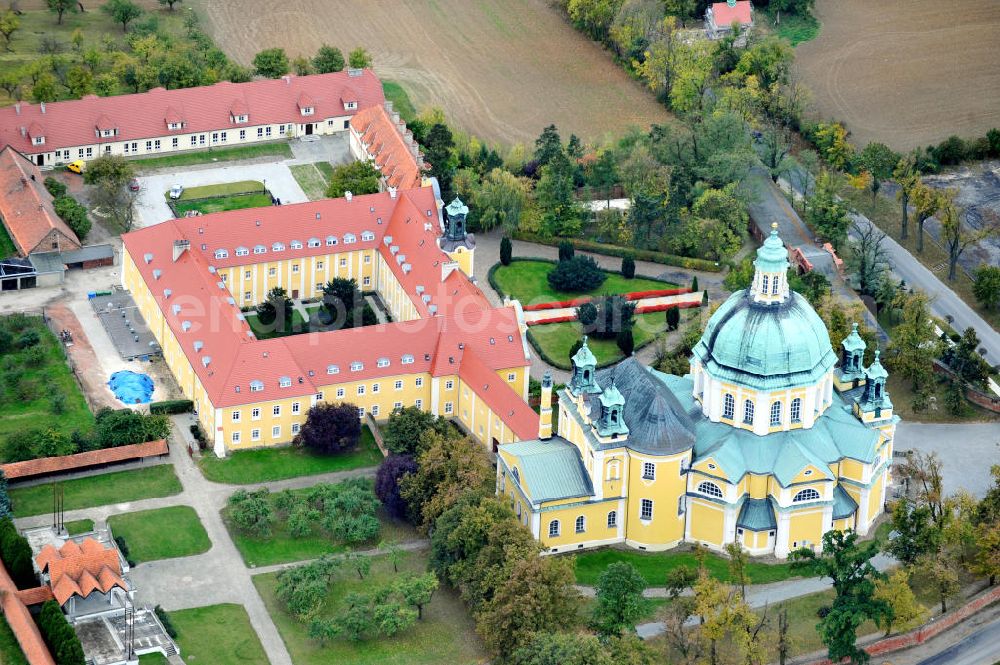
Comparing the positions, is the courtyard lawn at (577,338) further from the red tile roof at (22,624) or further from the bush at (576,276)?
the red tile roof at (22,624)

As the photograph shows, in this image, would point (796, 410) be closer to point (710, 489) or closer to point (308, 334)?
point (710, 489)

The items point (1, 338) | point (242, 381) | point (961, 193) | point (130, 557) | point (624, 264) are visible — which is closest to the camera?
point (130, 557)

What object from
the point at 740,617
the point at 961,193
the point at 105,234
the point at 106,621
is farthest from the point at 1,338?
the point at 961,193

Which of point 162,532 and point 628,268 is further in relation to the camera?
point 628,268

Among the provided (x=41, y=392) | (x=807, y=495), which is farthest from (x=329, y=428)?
(x=807, y=495)

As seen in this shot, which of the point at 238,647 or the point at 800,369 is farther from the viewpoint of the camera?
the point at 800,369

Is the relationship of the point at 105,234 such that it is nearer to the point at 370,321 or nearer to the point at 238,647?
the point at 370,321

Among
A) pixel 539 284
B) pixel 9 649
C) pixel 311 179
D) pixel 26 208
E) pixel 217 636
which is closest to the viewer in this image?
pixel 9 649

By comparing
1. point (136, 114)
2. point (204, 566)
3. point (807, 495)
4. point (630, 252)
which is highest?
point (136, 114)
